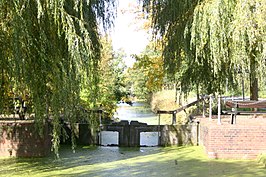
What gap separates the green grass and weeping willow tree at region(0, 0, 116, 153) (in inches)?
99.6

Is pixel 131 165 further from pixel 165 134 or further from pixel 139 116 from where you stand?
pixel 139 116

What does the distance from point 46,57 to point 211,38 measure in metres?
5.35

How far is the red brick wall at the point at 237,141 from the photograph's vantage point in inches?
352

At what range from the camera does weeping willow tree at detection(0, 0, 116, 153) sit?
4449 mm

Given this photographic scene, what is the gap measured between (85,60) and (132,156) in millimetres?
4974

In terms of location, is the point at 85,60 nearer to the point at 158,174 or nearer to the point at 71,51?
the point at 71,51

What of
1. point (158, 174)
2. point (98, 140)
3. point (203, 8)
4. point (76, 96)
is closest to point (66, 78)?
point (76, 96)

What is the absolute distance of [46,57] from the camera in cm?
475

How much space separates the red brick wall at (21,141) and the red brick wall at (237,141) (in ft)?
12.2

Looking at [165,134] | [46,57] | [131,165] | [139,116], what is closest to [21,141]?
[131,165]

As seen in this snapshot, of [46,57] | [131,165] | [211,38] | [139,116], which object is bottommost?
[131,165]

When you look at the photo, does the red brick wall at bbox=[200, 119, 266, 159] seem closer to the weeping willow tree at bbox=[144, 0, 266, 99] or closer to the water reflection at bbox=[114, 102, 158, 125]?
the weeping willow tree at bbox=[144, 0, 266, 99]

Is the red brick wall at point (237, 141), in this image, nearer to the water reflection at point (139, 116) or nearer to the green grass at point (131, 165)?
the green grass at point (131, 165)

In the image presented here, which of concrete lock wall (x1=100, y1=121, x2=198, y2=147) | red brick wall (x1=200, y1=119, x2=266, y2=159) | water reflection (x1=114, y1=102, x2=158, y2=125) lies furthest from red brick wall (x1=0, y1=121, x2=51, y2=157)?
water reflection (x1=114, y1=102, x2=158, y2=125)
